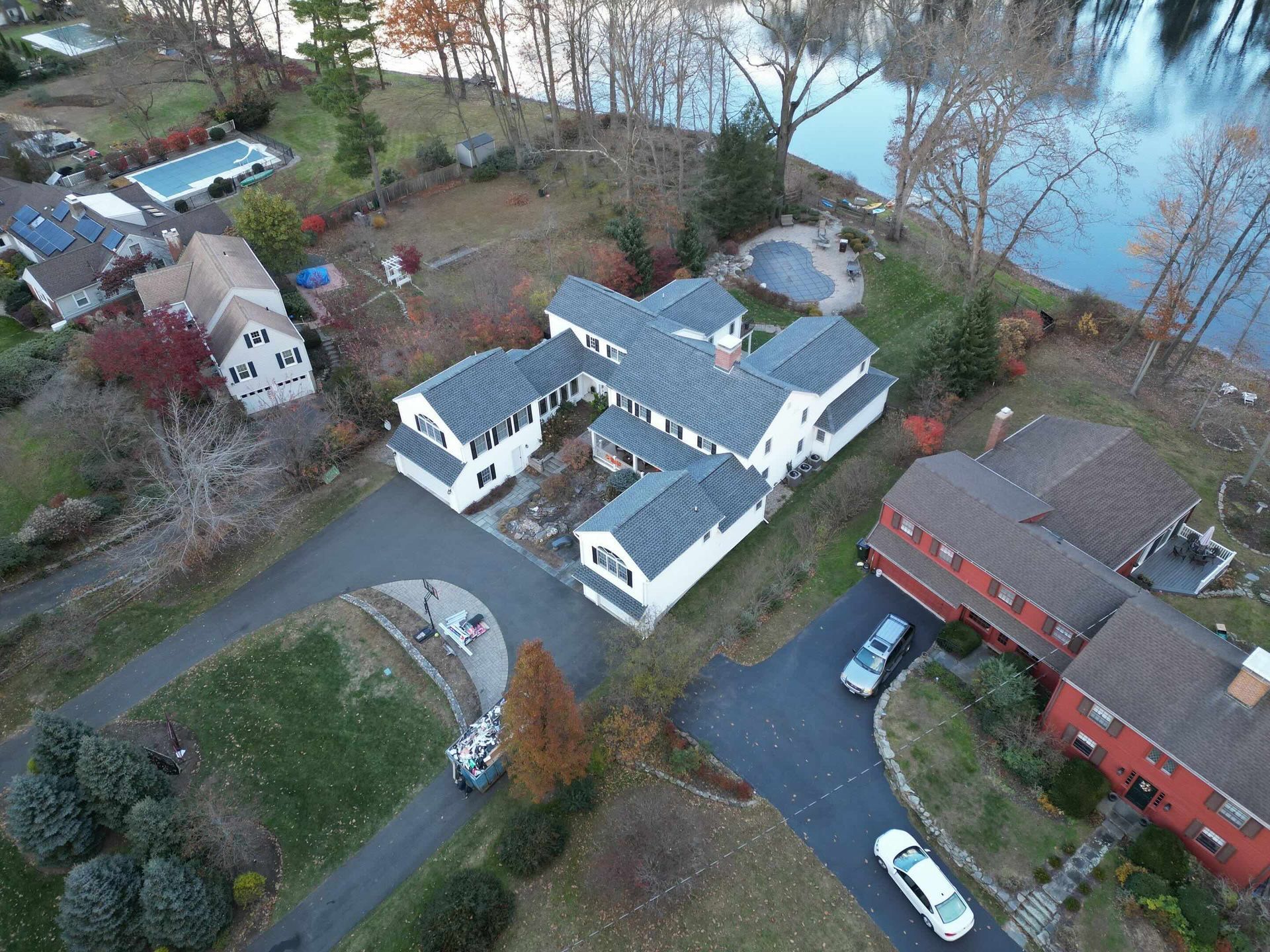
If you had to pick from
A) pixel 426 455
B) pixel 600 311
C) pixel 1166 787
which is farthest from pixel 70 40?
pixel 1166 787

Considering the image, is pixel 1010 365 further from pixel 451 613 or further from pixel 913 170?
pixel 451 613

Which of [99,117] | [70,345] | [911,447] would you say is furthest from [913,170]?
[99,117]

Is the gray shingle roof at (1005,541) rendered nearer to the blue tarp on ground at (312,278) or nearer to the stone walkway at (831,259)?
the stone walkway at (831,259)

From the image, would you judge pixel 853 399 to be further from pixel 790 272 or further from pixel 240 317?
pixel 240 317

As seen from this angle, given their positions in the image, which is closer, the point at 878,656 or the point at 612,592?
the point at 878,656

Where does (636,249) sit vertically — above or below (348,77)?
below

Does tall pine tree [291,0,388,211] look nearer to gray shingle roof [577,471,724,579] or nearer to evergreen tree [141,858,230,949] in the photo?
gray shingle roof [577,471,724,579]

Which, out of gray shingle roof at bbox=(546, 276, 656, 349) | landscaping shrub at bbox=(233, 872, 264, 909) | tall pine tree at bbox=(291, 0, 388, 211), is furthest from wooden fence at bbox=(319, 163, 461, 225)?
landscaping shrub at bbox=(233, 872, 264, 909)
